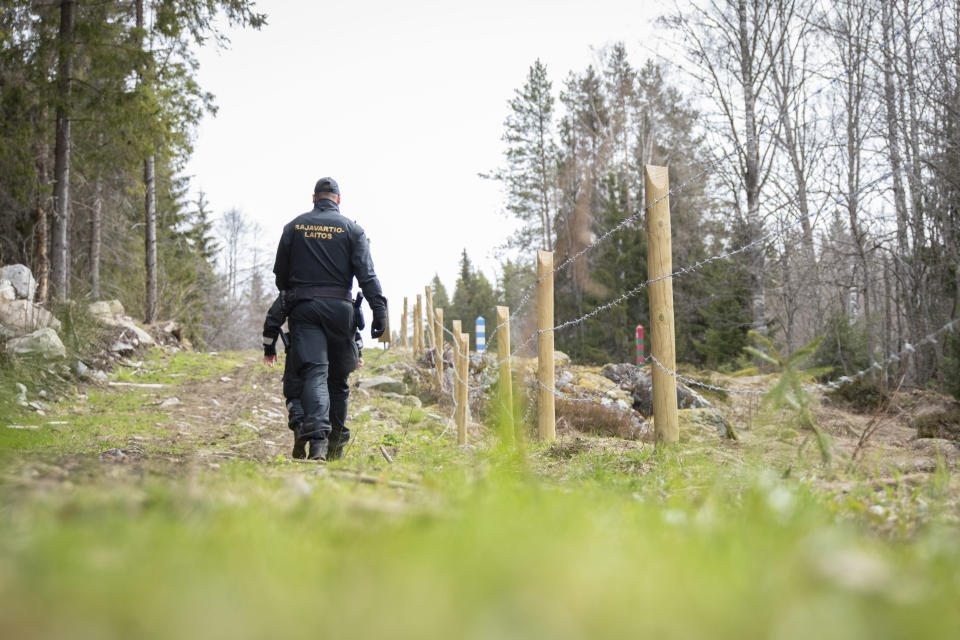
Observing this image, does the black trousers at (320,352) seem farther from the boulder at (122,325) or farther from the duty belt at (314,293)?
the boulder at (122,325)

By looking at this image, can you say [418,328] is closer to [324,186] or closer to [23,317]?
[23,317]

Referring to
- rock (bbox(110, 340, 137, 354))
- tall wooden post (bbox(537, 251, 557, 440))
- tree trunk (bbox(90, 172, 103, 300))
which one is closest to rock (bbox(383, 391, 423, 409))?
tall wooden post (bbox(537, 251, 557, 440))

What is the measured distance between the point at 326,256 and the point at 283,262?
40 centimetres

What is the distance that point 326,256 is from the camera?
5.60 meters

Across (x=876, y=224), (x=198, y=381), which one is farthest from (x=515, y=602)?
(x=876, y=224)

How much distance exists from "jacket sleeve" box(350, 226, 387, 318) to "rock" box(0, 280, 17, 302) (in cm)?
815

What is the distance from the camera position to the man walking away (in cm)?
545

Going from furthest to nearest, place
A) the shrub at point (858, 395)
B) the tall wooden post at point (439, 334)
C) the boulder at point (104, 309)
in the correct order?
1. the boulder at point (104, 309)
2. the shrub at point (858, 395)
3. the tall wooden post at point (439, 334)

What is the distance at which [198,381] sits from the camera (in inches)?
470

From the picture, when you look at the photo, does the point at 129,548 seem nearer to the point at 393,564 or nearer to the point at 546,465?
the point at 393,564

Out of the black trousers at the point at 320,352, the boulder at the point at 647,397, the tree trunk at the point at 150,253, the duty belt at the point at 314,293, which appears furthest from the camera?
the tree trunk at the point at 150,253

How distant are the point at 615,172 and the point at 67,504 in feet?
102

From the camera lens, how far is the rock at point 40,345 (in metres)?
9.20

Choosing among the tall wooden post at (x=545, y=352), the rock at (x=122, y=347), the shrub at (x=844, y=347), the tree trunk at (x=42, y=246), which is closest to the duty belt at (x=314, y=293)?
the tall wooden post at (x=545, y=352)
